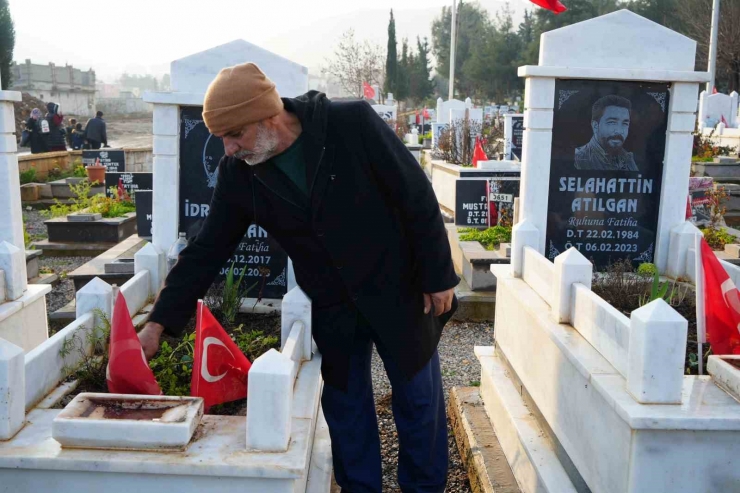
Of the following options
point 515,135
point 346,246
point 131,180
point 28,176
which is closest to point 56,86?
point 28,176

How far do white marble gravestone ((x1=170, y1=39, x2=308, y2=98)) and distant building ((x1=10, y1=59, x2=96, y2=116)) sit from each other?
57.8 meters

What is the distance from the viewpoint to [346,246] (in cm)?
281

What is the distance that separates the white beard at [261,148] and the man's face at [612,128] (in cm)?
302

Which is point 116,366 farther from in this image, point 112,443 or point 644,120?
point 644,120

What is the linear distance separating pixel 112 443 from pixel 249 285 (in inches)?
103

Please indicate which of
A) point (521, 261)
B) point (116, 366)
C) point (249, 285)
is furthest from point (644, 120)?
point (116, 366)

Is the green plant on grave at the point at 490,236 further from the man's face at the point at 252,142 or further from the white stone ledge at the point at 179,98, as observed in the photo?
the man's face at the point at 252,142

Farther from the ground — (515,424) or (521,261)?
(521,261)

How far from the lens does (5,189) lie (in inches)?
201

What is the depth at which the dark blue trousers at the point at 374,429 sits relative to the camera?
304 cm

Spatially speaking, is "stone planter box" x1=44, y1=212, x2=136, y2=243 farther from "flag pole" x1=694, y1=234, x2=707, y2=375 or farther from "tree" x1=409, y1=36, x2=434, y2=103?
"tree" x1=409, y1=36, x2=434, y2=103

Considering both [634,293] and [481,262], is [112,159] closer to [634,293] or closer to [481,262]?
[481,262]

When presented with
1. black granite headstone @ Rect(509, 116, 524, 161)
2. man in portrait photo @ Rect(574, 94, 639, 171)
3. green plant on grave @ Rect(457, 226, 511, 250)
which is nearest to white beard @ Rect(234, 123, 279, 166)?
man in portrait photo @ Rect(574, 94, 639, 171)

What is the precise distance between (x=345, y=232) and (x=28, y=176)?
47.7 ft
